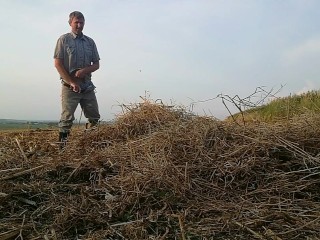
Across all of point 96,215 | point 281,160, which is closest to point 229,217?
point 96,215

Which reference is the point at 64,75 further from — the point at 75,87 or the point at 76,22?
the point at 76,22

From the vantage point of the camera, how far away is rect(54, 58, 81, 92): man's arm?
16.8 feet

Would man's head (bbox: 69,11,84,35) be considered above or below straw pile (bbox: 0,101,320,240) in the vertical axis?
above

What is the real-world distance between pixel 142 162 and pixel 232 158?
0.73 meters

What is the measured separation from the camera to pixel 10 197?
9.96 feet

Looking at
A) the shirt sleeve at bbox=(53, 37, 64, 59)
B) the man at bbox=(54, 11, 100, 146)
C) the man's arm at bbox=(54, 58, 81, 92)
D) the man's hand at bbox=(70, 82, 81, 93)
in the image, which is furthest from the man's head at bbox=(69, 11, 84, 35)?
the man's hand at bbox=(70, 82, 81, 93)

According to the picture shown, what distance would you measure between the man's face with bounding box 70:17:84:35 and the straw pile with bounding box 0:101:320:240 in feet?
6.17

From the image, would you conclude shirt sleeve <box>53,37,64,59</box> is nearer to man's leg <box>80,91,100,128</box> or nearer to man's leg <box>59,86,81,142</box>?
man's leg <box>59,86,81,142</box>

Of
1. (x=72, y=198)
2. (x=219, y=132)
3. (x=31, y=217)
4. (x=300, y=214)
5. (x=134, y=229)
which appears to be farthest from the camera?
(x=219, y=132)

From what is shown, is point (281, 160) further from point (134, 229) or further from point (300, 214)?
point (134, 229)

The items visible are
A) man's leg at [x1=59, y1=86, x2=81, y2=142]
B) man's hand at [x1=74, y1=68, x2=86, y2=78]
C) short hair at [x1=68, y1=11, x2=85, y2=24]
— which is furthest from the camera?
short hair at [x1=68, y1=11, x2=85, y2=24]

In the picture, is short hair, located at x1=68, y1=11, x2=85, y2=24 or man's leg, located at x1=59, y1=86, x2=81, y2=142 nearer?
man's leg, located at x1=59, y1=86, x2=81, y2=142

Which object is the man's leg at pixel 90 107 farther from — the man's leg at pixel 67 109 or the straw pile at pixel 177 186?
the straw pile at pixel 177 186

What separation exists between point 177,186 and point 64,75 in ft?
9.44
